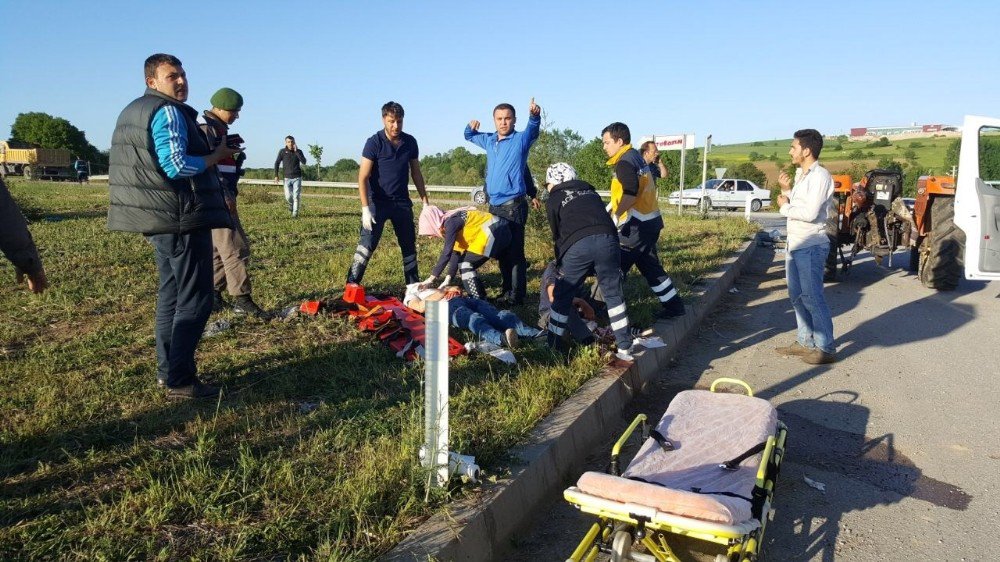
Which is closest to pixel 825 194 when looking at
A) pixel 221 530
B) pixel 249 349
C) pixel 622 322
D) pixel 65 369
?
pixel 622 322

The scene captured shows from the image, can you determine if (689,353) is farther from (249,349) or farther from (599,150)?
(599,150)

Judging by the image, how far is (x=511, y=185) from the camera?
7223mm

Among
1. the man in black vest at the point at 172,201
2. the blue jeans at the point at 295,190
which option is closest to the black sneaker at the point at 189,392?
the man in black vest at the point at 172,201

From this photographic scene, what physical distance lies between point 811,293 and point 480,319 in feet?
9.25

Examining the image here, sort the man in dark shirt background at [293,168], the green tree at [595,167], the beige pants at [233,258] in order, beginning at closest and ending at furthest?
1. the beige pants at [233,258]
2. the man in dark shirt background at [293,168]
3. the green tree at [595,167]

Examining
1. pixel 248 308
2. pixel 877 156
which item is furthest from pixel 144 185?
pixel 877 156

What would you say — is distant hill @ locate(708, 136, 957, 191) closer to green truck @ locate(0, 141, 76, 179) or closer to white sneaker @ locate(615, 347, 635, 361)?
white sneaker @ locate(615, 347, 635, 361)

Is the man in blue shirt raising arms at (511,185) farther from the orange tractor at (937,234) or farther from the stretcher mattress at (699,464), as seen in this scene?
the orange tractor at (937,234)

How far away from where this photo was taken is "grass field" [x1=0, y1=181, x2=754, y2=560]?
9.08ft

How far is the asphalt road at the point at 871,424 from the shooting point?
3.32 m

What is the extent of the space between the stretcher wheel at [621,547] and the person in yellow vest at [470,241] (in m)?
4.15

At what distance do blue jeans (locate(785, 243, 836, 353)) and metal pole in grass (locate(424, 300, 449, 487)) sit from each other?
4.06 metres

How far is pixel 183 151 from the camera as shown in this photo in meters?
4.14

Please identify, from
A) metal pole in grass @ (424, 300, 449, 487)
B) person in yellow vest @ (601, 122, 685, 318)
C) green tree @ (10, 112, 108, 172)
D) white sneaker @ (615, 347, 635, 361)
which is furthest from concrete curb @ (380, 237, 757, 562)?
green tree @ (10, 112, 108, 172)
